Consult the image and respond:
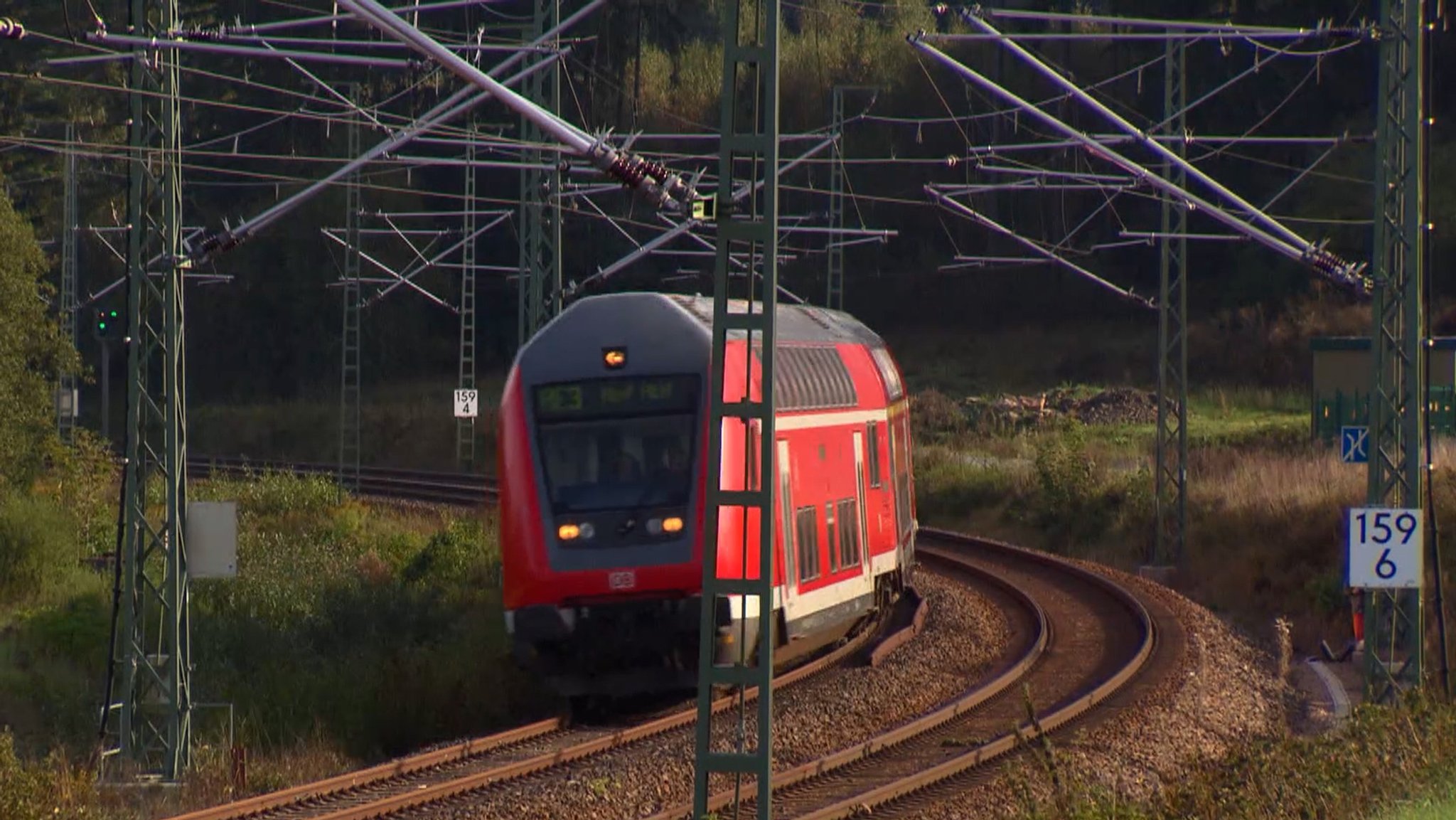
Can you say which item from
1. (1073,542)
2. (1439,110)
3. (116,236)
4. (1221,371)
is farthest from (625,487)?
(116,236)

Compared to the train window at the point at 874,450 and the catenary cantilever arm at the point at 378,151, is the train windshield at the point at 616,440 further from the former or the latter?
the train window at the point at 874,450

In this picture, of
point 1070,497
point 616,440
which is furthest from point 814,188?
point 616,440

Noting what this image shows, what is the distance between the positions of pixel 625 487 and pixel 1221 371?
50.5 m

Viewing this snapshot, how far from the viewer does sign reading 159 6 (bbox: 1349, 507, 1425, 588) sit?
54.5 ft

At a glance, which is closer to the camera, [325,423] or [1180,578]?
[1180,578]

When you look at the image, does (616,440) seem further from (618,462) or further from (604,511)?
(604,511)

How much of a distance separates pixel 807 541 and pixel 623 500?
254cm

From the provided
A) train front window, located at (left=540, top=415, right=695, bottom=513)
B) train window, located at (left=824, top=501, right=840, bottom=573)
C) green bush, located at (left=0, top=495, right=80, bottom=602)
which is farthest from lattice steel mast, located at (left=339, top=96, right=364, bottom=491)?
green bush, located at (left=0, top=495, right=80, bottom=602)

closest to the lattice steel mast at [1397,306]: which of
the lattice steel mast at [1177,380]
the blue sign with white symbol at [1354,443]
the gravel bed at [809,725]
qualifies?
the gravel bed at [809,725]

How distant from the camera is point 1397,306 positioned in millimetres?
17328

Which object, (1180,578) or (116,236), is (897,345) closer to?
(116,236)

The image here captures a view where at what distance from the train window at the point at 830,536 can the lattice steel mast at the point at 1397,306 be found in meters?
5.23

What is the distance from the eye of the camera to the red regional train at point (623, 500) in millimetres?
16469

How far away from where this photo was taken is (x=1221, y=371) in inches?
2517
